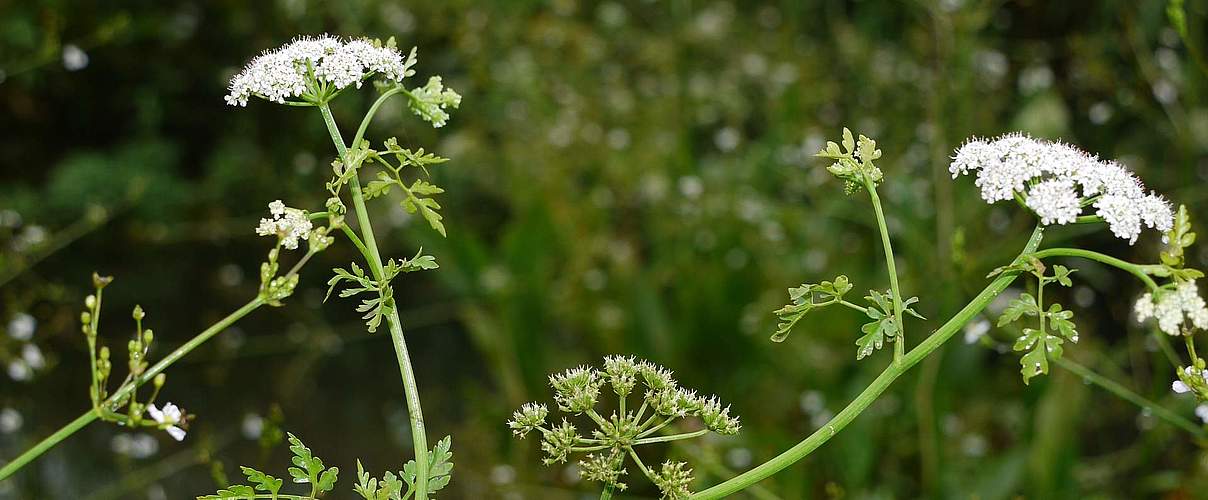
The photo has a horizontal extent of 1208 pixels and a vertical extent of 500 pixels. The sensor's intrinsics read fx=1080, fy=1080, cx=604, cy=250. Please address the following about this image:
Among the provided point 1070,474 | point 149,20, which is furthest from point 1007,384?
point 149,20

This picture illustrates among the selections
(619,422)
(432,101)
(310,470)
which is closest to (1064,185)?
(619,422)

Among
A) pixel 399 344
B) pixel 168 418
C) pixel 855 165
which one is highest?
pixel 855 165

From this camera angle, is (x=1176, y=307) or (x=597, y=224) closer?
(x=1176, y=307)

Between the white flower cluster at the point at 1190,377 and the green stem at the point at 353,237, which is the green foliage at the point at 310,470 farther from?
the white flower cluster at the point at 1190,377

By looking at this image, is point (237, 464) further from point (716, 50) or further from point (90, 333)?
point (716, 50)

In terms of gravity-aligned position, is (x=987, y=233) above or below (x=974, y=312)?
above

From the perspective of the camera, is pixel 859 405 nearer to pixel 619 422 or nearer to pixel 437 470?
pixel 619 422

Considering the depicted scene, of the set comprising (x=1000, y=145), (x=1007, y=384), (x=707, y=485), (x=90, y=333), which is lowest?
(x=90, y=333)
